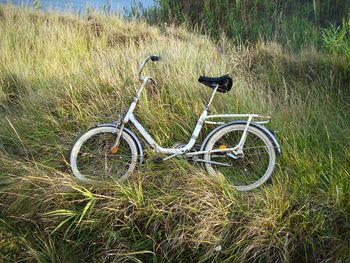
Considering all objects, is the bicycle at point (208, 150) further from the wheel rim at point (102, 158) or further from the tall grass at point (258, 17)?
the tall grass at point (258, 17)

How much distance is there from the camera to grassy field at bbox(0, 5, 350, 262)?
3.16 meters

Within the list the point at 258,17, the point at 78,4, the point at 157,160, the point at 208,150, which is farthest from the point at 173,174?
the point at 78,4

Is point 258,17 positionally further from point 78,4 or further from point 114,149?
point 114,149

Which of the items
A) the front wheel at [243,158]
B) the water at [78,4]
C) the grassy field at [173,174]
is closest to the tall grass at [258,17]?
the water at [78,4]

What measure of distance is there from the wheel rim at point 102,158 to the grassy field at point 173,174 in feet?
0.49

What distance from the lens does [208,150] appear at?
3.74 metres

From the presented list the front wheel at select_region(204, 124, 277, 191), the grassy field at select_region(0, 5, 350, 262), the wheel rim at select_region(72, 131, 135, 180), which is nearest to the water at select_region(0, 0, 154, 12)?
the grassy field at select_region(0, 5, 350, 262)

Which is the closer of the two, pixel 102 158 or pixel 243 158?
pixel 243 158

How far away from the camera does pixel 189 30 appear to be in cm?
802

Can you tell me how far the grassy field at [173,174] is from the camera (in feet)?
10.4

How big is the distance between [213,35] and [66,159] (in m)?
4.65

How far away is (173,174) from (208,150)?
1.21ft

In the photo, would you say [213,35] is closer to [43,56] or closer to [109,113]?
[43,56]

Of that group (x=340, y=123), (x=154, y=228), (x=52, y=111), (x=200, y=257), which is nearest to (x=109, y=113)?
(x=52, y=111)
